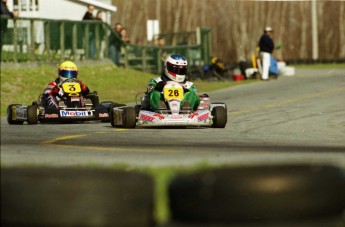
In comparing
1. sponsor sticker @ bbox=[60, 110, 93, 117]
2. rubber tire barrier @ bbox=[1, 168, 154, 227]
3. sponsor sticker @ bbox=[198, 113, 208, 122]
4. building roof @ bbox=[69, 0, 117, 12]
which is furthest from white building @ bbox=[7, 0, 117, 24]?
rubber tire barrier @ bbox=[1, 168, 154, 227]

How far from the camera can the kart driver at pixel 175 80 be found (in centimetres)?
1236

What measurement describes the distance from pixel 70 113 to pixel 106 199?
916cm

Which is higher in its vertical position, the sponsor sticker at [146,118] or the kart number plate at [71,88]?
the kart number plate at [71,88]

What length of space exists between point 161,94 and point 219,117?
668 millimetres

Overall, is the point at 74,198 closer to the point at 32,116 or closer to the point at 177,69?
the point at 177,69

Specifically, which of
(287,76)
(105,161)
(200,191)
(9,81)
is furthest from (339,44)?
(200,191)

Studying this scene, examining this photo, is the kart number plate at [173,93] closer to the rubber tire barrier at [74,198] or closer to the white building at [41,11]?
the rubber tire barrier at [74,198]

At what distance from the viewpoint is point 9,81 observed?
1938cm

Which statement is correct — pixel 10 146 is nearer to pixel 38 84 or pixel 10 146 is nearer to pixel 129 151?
pixel 129 151

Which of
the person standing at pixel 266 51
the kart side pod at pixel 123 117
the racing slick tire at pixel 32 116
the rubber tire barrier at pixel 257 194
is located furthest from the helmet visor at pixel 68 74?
the person standing at pixel 266 51

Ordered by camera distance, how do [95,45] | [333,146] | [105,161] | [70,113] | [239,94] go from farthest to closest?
[95,45]
[239,94]
[70,113]
[333,146]
[105,161]

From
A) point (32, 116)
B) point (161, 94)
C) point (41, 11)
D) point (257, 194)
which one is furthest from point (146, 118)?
point (41, 11)

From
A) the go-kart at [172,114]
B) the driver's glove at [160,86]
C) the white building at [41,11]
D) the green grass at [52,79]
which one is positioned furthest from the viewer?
the white building at [41,11]

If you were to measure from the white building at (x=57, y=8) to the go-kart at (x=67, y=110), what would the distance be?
11.1 metres
